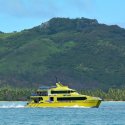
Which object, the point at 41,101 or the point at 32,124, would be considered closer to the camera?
the point at 32,124

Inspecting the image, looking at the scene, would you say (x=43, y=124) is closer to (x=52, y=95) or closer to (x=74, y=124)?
(x=74, y=124)

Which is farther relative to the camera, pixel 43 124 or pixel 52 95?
pixel 52 95

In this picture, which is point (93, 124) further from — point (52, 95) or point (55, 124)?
point (52, 95)

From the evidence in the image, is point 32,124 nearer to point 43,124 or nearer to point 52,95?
point 43,124

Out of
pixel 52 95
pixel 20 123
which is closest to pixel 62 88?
pixel 52 95

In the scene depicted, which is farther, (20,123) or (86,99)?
(86,99)

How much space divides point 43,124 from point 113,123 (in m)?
14.3

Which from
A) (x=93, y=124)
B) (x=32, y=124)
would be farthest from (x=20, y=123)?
(x=93, y=124)

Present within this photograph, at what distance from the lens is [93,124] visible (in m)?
128

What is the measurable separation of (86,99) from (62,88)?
8487 mm

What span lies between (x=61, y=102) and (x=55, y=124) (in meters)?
70.4

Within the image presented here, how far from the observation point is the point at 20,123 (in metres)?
131

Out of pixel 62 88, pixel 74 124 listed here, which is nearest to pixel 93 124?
pixel 74 124

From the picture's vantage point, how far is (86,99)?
199m
